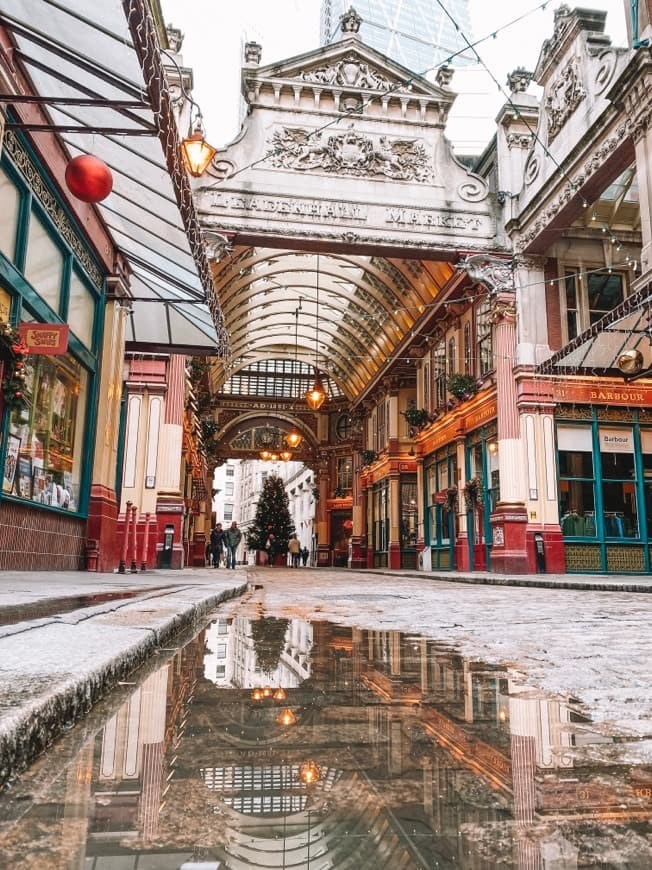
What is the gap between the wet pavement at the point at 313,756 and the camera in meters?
0.83

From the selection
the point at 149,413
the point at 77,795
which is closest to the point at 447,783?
the point at 77,795

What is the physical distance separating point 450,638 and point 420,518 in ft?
72.8

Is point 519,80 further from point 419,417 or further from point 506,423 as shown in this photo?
point 419,417

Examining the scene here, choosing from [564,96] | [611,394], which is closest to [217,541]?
[611,394]

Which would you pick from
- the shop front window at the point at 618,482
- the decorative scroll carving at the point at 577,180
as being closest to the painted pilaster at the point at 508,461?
the decorative scroll carving at the point at 577,180

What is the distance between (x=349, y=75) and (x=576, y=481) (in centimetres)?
1215

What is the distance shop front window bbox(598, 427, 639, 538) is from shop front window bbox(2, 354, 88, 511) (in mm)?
12790

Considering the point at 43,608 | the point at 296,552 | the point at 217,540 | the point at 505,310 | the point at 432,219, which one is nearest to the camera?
the point at 43,608

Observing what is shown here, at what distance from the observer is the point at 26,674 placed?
141 cm

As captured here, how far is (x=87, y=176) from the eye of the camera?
593cm

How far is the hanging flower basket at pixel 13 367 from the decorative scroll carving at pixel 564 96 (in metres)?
13.6

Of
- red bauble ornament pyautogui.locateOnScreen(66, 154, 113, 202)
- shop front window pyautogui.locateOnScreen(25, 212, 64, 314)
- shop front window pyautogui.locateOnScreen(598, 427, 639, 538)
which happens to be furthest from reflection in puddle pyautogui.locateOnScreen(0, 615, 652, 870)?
shop front window pyautogui.locateOnScreen(598, 427, 639, 538)

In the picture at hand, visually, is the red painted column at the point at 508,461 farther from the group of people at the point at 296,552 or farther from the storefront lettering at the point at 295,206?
the group of people at the point at 296,552

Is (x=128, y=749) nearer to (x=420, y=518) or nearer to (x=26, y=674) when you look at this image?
(x=26, y=674)
